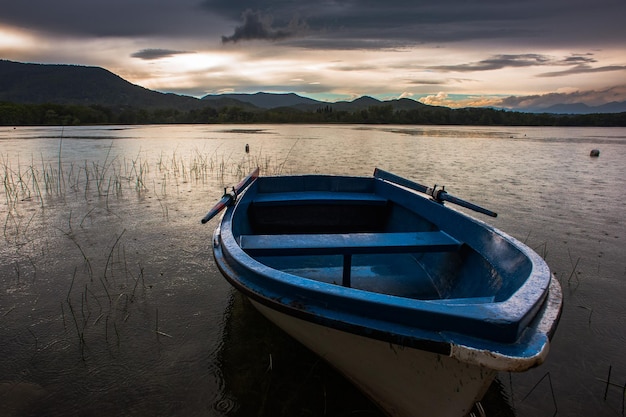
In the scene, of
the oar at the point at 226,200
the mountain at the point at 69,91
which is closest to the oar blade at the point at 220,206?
the oar at the point at 226,200

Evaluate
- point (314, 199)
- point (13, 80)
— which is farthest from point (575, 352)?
point (13, 80)

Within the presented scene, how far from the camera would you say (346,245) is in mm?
3844

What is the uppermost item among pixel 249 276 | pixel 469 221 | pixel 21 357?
pixel 469 221

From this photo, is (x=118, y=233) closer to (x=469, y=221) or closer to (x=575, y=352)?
(x=469, y=221)

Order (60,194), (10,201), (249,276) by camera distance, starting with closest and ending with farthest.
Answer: (249,276) < (10,201) < (60,194)

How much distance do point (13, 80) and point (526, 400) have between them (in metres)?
244

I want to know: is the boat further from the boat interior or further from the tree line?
the tree line

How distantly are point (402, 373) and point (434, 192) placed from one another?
11.9 feet

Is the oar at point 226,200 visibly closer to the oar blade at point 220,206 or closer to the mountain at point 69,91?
the oar blade at point 220,206

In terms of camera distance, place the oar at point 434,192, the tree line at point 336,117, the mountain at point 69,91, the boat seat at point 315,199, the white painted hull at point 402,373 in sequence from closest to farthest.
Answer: the white painted hull at point 402,373 → the oar at point 434,192 → the boat seat at point 315,199 → the tree line at point 336,117 → the mountain at point 69,91

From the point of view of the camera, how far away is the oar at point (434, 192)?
493 centimetres

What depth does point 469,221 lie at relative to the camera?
3975mm

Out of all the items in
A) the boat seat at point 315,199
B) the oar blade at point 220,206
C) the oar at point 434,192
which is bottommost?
the boat seat at point 315,199

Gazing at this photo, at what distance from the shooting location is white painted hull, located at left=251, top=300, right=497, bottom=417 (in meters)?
2.14
